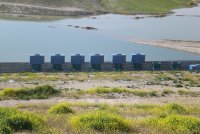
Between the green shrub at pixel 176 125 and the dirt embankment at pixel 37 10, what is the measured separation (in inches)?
4039

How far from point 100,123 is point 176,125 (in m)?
3.34

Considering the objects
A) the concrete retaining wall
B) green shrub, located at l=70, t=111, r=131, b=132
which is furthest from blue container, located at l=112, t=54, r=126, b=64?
green shrub, located at l=70, t=111, r=131, b=132

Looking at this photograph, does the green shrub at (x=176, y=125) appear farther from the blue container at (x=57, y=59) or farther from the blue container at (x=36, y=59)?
the blue container at (x=57, y=59)

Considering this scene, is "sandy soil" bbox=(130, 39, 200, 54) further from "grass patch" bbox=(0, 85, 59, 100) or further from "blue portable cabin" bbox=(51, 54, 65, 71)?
"grass patch" bbox=(0, 85, 59, 100)

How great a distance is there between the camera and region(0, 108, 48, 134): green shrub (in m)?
17.9

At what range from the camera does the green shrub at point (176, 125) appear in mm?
19641

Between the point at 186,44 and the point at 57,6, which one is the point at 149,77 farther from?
the point at 57,6

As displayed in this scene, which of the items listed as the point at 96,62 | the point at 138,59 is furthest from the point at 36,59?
the point at 138,59

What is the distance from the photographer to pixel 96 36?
9606cm

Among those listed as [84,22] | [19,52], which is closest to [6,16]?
[84,22]

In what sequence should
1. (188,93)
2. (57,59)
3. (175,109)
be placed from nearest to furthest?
(175,109), (188,93), (57,59)

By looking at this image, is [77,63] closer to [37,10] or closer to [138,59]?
[138,59]

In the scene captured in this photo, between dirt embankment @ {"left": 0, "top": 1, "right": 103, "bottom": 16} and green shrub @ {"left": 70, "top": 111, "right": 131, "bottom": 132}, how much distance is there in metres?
103

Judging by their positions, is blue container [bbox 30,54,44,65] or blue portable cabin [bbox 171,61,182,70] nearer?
blue container [bbox 30,54,44,65]
